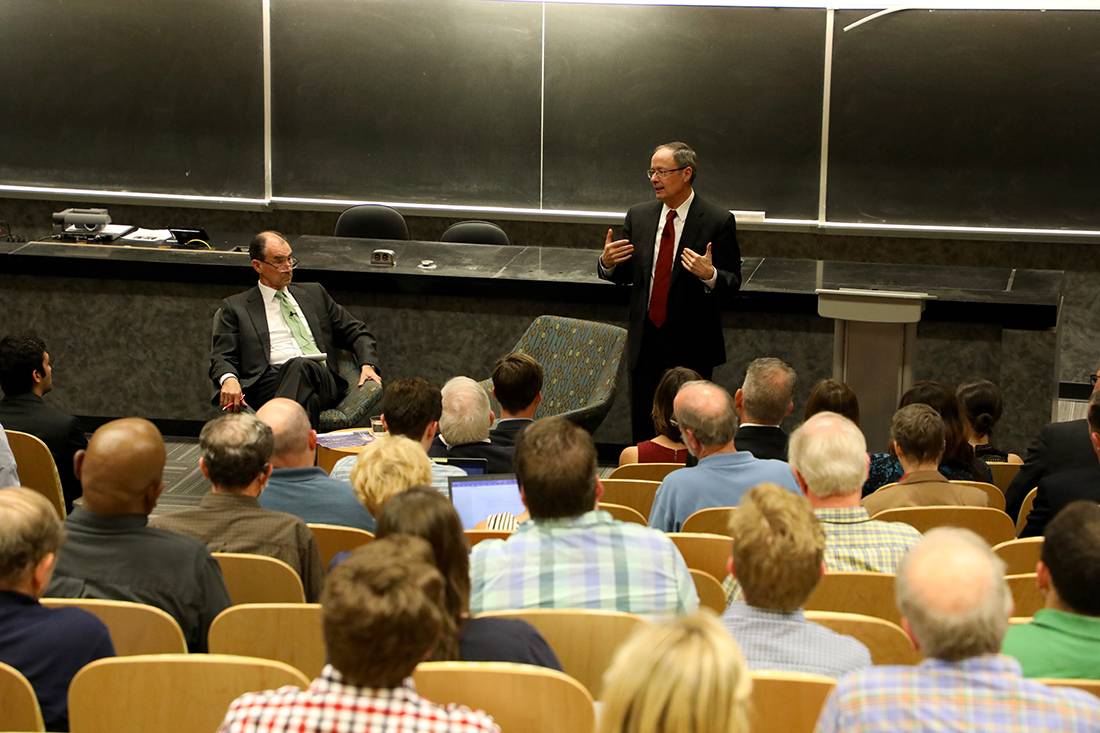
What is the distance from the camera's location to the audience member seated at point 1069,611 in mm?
2344

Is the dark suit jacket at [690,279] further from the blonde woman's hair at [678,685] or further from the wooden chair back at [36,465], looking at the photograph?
the blonde woman's hair at [678,685]

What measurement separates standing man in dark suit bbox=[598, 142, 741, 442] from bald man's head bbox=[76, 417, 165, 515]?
283 centimetres

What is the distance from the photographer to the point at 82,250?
6.67m

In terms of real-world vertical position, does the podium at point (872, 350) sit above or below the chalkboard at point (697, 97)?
below

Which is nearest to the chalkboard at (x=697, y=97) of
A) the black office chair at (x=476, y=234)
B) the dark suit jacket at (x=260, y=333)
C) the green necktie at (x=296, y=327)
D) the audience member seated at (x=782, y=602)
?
the black office chair at (x=476, y=234)

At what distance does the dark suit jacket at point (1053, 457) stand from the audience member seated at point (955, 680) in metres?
2.08

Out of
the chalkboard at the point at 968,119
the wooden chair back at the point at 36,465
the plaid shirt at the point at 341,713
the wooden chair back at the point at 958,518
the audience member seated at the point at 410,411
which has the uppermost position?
the chalkboard at the point at 968,119

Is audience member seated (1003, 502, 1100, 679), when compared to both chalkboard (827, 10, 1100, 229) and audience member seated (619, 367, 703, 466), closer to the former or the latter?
audience member seated (619, 367, 703, 466)

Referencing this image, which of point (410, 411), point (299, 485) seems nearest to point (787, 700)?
point (299, 485)

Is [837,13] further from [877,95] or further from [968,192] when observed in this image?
[968,192]

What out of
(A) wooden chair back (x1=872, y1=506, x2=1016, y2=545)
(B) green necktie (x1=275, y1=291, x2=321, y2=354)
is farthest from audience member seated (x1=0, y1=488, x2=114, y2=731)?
(B) green necktie (x1=275, y1=291, x2=321, y2=354)

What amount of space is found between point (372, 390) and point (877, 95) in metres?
3.92

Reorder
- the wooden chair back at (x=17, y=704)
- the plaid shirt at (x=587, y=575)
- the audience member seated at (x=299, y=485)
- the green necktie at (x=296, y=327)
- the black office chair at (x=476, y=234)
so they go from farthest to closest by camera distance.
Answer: the black office chair at (x=476, y=234)
the green necktie at (x=296, y=327)
the audience member seated at (x=299, y=485)
the plaid shirt at (x=587, y=575)
the wooden chair back at (x=17, y=704)

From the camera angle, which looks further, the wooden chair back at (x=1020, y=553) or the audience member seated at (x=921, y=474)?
the audience member seated at (x=921, y=474)
